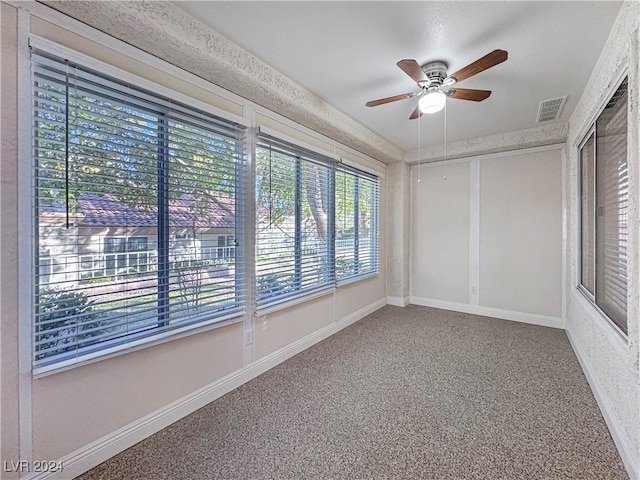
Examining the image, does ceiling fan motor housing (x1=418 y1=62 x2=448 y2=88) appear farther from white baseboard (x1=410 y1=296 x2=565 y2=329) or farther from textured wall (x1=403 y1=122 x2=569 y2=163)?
white baseboard (x1=410 y1=296 x2=565 y2=329)

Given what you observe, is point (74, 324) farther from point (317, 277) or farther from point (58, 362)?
point (317, 277)

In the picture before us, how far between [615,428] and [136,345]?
Answer: 2.92m

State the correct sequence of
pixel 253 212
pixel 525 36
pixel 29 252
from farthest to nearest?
1. pixel 253 212
2. pixel 525 36
3. pixel 29 252

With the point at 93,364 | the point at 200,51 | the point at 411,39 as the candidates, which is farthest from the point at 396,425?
the point at 200,51

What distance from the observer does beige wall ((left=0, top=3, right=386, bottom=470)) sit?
1.33 m

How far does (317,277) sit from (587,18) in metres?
2.87

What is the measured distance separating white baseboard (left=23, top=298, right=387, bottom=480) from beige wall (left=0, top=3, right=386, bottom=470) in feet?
0.10

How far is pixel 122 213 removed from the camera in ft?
5.61

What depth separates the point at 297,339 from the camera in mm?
3021

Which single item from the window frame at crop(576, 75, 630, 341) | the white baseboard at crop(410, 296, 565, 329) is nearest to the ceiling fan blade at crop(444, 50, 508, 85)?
the window frame at crop(576, 75, 630, 341)

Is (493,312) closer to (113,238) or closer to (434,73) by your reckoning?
(434,73)

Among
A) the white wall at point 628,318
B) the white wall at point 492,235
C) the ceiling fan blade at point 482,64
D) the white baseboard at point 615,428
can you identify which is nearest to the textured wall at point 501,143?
the white wall at point 492,235

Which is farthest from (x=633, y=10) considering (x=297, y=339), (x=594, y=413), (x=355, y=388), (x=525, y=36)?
(x=297, y=339)

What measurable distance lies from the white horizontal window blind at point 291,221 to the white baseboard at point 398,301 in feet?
5.87
